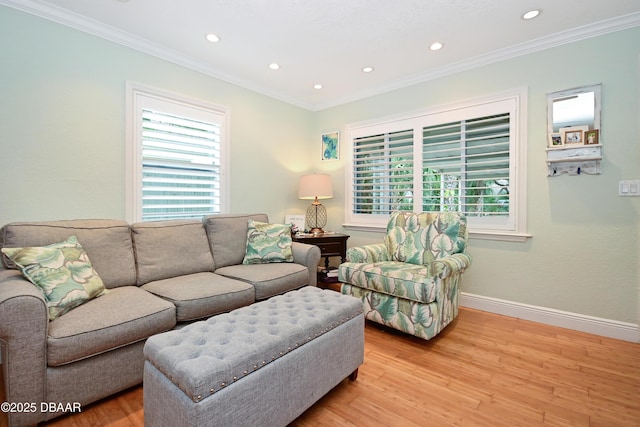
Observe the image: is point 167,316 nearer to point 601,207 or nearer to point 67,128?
point 67,128

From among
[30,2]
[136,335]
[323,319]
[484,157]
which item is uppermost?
[30,2]

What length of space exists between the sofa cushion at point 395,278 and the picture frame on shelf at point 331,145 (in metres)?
1.90

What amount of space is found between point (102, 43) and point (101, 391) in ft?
8.64

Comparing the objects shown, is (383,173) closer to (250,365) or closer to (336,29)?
(336,29)

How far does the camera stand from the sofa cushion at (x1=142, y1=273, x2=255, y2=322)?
1.97m

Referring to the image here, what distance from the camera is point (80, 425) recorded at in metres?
1.47

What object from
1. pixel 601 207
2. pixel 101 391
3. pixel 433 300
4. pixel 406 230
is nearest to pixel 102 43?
pixel 101 391

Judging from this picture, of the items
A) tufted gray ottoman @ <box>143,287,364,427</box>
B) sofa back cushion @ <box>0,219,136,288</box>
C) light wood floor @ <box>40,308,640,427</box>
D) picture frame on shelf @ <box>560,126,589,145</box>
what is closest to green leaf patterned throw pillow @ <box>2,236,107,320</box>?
sofa back cushion @ <box>0,219,136,288</box>

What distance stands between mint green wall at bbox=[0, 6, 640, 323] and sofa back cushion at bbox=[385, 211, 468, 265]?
1.76 ft

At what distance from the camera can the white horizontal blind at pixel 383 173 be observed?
3539 mm

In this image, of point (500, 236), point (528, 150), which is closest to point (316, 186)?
point (500, 236)

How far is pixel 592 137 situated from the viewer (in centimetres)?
244

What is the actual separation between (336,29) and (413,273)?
2129mm

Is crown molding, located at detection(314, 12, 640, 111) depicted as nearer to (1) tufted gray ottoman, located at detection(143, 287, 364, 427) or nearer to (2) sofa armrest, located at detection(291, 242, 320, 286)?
(2) sofa armrest, located at detection(291, 242, 320, 286)
